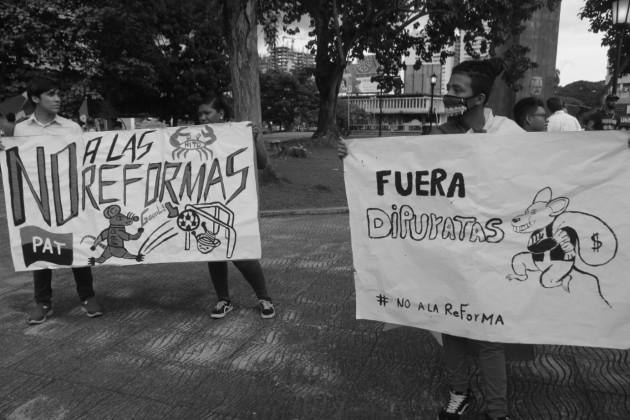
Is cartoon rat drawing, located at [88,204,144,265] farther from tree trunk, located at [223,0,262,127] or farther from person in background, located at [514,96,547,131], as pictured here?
tree trunk, located at [223,0,262,127]

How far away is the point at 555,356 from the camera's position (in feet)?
10.8

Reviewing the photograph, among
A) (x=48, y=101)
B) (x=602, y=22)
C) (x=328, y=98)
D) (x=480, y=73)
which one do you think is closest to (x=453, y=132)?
(x=480, y=73)

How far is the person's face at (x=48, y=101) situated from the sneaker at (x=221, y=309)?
2.06 meters

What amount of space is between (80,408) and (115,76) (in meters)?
25.6

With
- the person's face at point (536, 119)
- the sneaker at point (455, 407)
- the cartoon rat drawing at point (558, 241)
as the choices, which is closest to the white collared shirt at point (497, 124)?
the cartoon rat drawing at point (558, 241)

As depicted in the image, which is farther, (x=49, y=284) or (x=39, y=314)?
(x=49, y=284)

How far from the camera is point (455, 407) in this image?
8.39 ft

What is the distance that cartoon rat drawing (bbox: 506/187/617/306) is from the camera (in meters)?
2.41

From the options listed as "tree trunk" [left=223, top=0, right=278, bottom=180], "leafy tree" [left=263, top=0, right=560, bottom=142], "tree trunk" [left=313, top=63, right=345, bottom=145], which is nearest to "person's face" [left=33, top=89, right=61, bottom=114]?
"tree trunk" [left=223, top=0, right=278, bottom=180]

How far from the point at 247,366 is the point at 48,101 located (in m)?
2.62

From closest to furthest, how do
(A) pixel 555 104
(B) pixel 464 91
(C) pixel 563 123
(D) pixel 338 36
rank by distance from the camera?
(B) pixel 464 91, (C) pixel 563 123, (A) pixel 555 104, (D) pixel 338 36

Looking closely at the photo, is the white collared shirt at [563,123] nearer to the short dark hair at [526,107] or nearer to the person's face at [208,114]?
the short dark hair at [526,107]

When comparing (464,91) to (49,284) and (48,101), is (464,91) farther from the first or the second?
(49,284)

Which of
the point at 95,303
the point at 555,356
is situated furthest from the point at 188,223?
the point at 555,356
